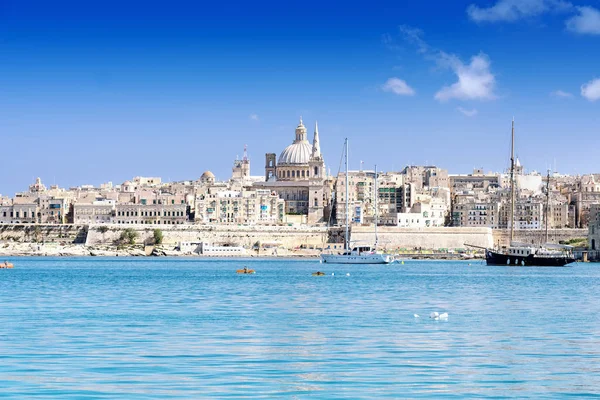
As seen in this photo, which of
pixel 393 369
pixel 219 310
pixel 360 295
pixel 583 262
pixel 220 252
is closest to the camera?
pixel 393 369

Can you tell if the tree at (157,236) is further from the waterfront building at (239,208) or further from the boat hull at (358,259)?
the boat hull at (358,259)

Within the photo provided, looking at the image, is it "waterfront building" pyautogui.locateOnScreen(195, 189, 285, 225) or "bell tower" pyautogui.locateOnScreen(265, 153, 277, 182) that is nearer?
"waterfront building" pyautogui.locateOnScreen(195, 189, 285, 225)

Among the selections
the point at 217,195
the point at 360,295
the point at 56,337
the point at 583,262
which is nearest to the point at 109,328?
the point at 56,337

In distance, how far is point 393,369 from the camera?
16.0 meters

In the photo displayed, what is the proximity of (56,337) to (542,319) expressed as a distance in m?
9.79

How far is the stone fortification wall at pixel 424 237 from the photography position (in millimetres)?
95750

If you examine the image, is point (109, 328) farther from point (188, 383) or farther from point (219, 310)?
point (188, 383)

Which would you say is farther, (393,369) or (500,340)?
(500,340)

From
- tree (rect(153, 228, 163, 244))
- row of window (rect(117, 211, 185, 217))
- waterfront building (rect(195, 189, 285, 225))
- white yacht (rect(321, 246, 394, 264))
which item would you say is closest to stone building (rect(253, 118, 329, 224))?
waterfront building (rect(195, 189, 285, 225))

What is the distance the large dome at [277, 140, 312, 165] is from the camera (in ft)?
425

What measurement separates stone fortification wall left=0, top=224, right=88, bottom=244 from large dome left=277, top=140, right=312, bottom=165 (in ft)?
126

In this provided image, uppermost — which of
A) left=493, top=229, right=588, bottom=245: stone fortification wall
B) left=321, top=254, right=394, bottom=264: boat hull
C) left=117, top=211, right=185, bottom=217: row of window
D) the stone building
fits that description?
the stone building

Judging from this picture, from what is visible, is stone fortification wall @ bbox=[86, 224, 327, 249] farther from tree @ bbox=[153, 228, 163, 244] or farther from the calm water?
the calm water

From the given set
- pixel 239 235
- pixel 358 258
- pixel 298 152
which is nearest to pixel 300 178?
pixel 298 152
